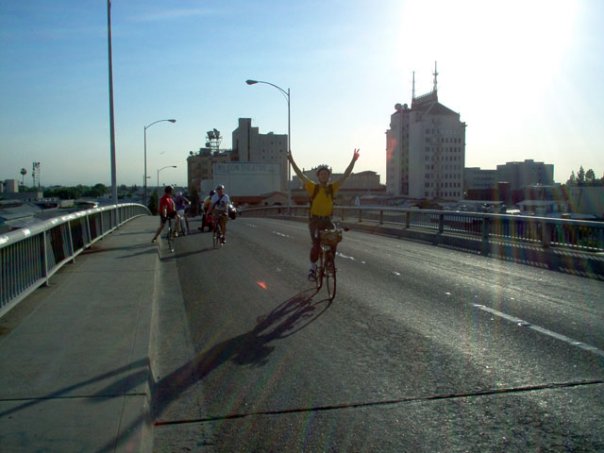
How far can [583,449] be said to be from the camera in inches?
164

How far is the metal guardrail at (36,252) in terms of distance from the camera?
7.48 meters

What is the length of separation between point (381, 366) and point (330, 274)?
3832 millimetres

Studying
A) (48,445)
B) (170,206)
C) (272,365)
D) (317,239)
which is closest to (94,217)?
(170,206)

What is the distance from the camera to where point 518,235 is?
16172 millimetres

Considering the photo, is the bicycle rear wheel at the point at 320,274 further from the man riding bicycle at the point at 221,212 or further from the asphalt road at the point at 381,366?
the man riding bicycle at the point at 221,212

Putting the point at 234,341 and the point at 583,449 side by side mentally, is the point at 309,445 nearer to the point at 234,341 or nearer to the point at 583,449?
the point at 583,449

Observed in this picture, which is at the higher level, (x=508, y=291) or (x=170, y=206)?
(x=170, y=206)

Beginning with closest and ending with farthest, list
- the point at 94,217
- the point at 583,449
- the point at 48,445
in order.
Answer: the point at 48,445
the point at 583,449
the point at 94,217

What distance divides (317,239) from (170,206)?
9247 millimetres

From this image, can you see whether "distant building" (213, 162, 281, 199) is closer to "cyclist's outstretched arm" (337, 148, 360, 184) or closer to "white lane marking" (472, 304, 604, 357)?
"cyclist's outstretched arm" (337, 148, 360, 184)

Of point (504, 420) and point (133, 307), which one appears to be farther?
point (133, 307)

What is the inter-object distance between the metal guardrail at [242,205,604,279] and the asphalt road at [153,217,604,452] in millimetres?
2036

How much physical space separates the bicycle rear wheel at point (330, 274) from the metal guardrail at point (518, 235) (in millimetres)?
6045

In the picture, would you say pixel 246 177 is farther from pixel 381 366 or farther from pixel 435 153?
pixel 381 366
